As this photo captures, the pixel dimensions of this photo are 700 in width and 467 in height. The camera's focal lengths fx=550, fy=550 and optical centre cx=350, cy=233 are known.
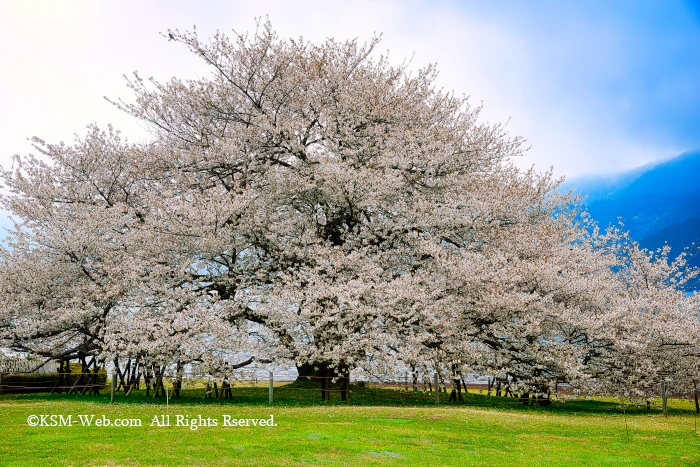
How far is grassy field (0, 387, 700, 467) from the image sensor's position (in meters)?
9.51

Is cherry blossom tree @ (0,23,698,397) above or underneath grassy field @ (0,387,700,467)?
above

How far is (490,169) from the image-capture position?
25203 mm

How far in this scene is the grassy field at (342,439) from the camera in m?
9.51

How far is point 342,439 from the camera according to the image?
11.3 meters

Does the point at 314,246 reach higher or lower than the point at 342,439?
→ higher

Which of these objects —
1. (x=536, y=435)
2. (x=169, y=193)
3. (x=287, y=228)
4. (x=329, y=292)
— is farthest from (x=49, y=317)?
(x=536, y=435)

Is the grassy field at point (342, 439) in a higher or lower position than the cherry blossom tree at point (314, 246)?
lower

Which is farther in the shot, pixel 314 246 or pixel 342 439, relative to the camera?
pixel 314 246

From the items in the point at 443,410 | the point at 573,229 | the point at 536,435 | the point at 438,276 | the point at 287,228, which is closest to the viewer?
the point at 536,435

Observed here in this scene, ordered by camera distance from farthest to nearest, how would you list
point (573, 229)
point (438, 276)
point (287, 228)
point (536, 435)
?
point (573, 229) < point (287, 228) < point (438, 276) < point (536, 435)

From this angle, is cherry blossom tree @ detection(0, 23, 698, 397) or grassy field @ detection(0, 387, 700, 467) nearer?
grassy field @ detection(0, 387, 700, 467)

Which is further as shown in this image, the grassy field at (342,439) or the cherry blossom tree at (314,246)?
the cherry blossom tree at (314,246)

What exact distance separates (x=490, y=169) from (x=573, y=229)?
4682 millimetres

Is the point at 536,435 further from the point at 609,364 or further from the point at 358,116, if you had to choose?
the point at 358,116
